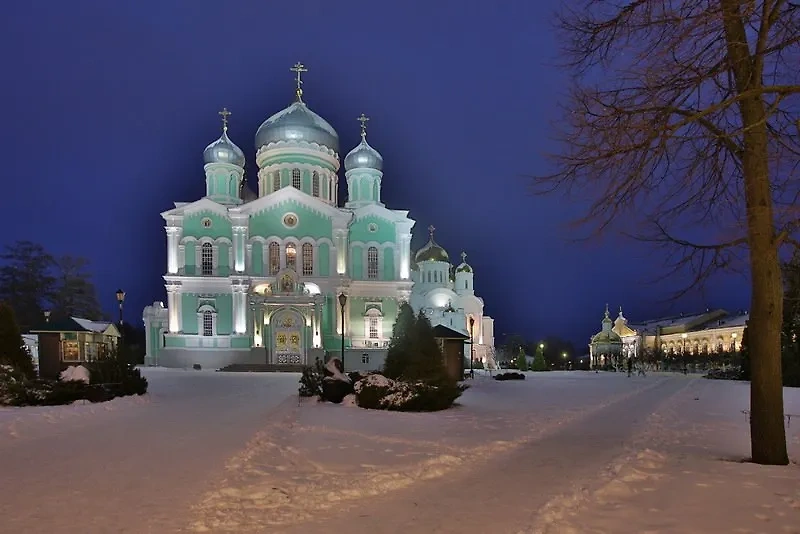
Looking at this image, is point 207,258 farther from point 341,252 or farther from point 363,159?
point 363,159

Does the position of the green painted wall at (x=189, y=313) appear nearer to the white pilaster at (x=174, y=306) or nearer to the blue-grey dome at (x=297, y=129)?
the white pilaster at (x=174, y=306)

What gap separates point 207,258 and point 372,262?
12319 millimetres

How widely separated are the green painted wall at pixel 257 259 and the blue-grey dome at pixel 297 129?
10.0 metres

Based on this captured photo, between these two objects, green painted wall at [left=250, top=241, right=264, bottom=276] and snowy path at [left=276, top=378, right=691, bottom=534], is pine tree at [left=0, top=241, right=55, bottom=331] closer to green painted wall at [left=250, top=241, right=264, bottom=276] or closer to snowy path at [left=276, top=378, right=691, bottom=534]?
green painted wall at [left=250, top=241, right=264, bottom=276]

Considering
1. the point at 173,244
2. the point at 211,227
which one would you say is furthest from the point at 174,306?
the point at 211,227

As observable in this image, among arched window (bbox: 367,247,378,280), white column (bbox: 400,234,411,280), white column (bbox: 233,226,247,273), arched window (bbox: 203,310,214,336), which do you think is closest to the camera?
arched window (bbox: 203,310,214,336)

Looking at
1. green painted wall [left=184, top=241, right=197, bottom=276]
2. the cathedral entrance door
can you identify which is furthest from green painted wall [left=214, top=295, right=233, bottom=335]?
the cathedral entrance door

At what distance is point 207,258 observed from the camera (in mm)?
46656

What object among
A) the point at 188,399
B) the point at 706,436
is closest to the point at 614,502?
the point at 706,436

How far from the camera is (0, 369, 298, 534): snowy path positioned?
19.7ft

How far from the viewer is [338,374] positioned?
17828mm

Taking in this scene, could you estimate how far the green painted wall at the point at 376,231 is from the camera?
48.6 meters

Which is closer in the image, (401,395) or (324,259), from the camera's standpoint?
(401,395)

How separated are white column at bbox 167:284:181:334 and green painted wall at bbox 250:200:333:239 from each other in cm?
679
